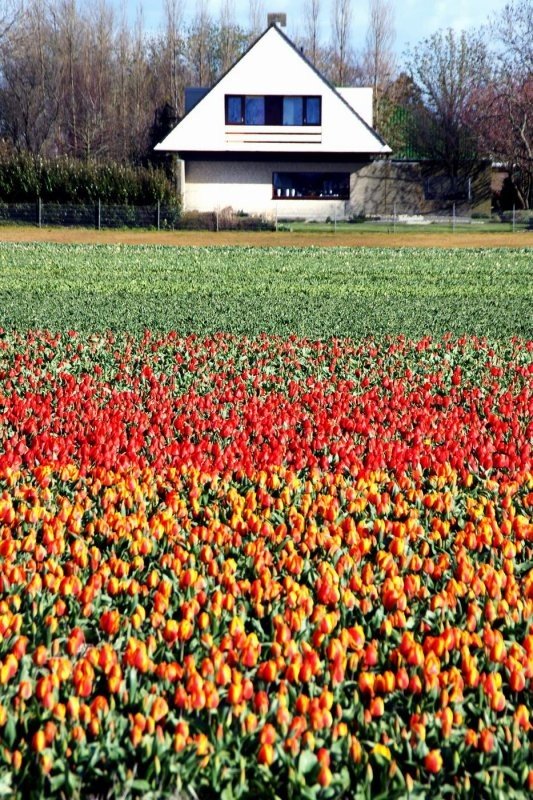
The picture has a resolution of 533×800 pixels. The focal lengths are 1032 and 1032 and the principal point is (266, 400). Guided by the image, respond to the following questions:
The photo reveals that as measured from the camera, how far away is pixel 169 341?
12.4 metres

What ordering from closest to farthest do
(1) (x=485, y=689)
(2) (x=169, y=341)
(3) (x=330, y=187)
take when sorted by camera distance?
(1) (x=485, y=689), (2) (x=169, y=341), (3) (x=330, y=187)

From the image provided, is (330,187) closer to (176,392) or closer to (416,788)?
(176,392)

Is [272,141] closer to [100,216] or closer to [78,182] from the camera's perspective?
[78,182]

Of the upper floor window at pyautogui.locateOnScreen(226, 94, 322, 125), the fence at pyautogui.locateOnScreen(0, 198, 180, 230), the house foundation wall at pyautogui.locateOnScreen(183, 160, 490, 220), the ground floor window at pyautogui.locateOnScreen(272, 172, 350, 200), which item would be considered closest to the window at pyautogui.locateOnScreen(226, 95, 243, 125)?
the upper floor window at pyautogui.locateOnScreen(226, 94, 322, 125)

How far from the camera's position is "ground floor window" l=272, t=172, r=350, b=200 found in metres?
51.8

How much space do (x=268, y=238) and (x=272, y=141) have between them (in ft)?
41.5

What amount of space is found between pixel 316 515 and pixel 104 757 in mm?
2700

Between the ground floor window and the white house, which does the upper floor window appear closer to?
the white house

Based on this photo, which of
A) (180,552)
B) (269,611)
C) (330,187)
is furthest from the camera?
(330,187)

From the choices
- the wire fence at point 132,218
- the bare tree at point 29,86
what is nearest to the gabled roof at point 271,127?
the wire fence at point 132,218

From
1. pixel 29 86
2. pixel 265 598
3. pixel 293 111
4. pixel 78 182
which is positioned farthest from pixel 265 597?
pixel 29 86

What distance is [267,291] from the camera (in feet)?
65.8

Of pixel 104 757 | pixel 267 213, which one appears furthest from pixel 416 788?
pixel 267 213

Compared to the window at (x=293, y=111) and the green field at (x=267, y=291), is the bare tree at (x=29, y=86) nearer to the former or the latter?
the window at (x=293, y=111)
